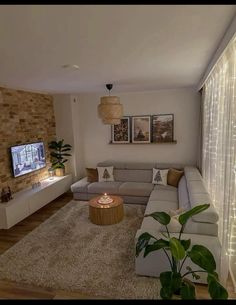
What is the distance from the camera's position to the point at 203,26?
1.66 meters

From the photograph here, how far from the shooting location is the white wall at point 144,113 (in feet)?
16.8

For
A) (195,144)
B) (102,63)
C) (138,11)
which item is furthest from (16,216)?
(195,144)

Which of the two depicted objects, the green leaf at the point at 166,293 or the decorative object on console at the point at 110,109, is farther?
the decorative object on console at the point at 110,109

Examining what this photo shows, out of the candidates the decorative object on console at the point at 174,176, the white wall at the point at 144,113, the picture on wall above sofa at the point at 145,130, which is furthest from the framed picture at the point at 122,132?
the decorative object on console at the point at 174,176

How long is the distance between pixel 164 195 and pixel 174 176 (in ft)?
2.41

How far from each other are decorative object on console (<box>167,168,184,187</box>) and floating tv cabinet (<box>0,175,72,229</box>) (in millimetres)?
2483

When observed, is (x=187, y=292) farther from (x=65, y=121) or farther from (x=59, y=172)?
(x=65, y=121)

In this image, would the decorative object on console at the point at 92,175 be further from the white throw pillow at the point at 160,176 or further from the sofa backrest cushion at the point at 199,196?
the sofa backrest cushion at the point at 199,196

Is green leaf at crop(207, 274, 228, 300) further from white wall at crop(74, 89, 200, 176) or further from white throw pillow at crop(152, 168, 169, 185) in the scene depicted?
white wall at crop(74, 89, 200, 176)

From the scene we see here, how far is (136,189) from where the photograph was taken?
463cm

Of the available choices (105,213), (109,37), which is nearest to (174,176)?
(105,213)

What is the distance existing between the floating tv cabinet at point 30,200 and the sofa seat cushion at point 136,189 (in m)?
1.51

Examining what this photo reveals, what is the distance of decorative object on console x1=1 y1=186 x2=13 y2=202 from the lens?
3.84 meters

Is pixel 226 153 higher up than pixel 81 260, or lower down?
higher up
